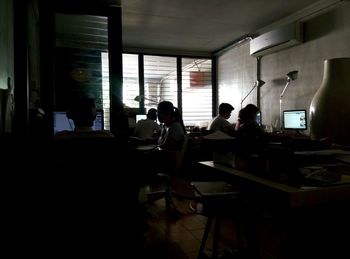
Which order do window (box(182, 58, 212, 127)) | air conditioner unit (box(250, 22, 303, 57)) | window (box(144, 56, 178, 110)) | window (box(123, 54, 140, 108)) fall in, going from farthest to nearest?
window (box(182, 58, 212, 127))
window (box(144, 56, 178, 110))
window (box(123, 54, 140, 108))
air conditioner unit (box(250, 22, 303, 57))

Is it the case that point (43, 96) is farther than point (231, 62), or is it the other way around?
point (231, 62)

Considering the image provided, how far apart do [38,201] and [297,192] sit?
1204 millimetres

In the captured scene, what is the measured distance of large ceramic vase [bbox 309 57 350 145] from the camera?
275 centimetres

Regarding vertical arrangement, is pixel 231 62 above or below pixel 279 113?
above

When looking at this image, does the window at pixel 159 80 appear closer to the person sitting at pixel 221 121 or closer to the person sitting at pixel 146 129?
the person sitting at pixel 146 129

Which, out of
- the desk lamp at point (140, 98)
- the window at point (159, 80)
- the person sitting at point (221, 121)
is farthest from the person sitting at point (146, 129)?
the window at point (159, 80)

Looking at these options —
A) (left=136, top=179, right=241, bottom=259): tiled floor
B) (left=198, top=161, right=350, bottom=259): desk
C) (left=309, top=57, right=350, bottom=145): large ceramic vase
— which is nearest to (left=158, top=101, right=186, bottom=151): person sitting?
(left=136, top=179, right=241, bottom=259): tiled floor

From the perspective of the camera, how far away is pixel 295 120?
4.40 meters

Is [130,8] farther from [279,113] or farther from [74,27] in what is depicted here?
[279,113]

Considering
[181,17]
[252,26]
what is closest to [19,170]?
[181,17]

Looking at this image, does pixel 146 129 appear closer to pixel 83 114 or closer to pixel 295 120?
pixel 295 120

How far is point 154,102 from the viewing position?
6.98 metres

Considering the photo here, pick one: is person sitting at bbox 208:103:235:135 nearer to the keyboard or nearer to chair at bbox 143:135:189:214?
chair at bbox 143:135:189:214

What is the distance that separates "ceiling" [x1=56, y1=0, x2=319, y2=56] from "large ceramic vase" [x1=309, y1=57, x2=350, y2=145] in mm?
1946
